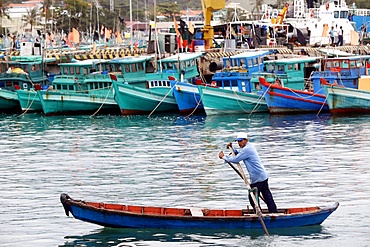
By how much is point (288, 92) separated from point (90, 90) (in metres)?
13.3

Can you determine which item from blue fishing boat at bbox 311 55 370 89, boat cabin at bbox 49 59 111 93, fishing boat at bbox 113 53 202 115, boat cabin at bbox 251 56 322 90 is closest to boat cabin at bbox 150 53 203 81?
fishing boat at bbox 113 53 202 115

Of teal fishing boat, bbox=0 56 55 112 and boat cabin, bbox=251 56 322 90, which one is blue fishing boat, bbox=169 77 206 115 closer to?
boat cabin, bbox=251 56 322 90

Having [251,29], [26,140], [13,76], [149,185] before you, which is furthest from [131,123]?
[251,29]

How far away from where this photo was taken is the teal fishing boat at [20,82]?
198 ft

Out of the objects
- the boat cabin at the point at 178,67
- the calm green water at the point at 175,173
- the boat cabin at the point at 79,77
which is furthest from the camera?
the boat cabin at the point at 79,77

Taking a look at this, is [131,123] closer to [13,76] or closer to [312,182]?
[13,76]

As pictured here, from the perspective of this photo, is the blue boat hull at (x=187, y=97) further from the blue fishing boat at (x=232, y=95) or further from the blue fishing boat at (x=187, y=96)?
the blue fishing boat at (x=232, y=95)

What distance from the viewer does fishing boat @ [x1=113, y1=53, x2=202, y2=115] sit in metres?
55.1

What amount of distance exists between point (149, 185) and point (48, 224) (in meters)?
6.16

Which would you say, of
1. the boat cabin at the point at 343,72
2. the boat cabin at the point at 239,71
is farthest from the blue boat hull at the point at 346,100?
the boat cabin at the point at 239,71

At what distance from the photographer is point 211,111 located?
177 feet

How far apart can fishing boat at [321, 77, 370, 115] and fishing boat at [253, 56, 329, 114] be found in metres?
1.44

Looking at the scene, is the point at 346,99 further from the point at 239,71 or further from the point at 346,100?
the point at 239,71

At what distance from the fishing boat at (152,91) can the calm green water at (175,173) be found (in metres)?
3.05
